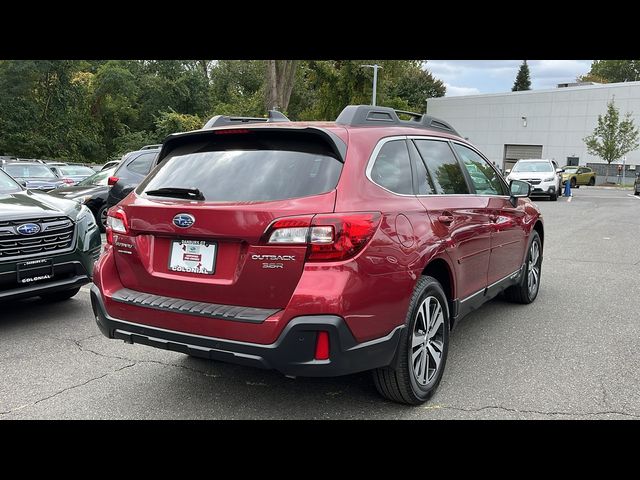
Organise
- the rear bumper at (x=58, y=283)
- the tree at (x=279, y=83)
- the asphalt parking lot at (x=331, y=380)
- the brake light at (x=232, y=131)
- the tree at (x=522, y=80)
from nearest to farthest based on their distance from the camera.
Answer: the brake light at (x=232, y=131) → the asphalt parking lot at (x=331, y=380) → the rear bumper at (x=58, y=283) → the tree at (x=279, y=83) → the tree at (x=522, y=80)

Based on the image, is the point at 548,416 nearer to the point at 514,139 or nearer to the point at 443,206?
the point at 443,206

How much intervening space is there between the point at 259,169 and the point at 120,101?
1780 inches

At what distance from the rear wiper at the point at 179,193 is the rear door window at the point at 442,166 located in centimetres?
162

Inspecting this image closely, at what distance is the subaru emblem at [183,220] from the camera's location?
3085mm

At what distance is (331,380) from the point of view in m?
3.90

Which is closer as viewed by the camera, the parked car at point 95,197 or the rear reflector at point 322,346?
the rear reflector at point 322,346

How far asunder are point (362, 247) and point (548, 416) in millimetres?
1600

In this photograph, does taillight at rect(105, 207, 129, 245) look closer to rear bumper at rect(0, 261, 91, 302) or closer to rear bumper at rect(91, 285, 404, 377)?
rear bumper at rect(91, 285, 404, 377)

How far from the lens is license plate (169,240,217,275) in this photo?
3.06 m

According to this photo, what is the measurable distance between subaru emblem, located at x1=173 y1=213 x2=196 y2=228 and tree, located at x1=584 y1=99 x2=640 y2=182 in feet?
154

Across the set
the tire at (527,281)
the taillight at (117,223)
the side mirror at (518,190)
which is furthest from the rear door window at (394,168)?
the tire at (527,281)

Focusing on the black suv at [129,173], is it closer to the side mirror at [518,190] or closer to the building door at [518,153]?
the side mirror at [518,190]

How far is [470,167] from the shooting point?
4.70 meters
